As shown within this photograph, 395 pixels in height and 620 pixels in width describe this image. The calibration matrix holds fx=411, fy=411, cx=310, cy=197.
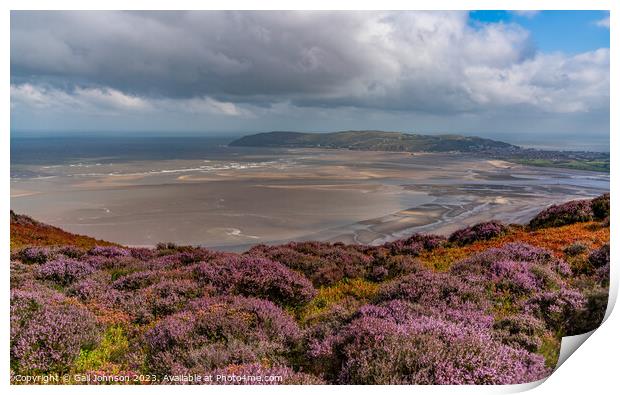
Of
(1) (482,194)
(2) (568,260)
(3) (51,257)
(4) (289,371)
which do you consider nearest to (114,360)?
(4) (289,371)

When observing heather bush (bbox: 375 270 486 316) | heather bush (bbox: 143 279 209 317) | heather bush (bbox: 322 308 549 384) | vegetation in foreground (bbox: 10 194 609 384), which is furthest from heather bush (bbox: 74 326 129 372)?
heather bush (bbox: 375 270 486 316)

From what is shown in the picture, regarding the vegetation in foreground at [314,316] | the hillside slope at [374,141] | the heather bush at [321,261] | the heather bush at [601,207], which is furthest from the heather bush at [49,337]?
the heather bush at [601,207]

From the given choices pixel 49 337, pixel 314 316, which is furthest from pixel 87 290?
pixel 314 316

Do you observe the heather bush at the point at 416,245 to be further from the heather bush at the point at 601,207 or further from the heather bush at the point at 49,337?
the heather bush at the point at 49,337

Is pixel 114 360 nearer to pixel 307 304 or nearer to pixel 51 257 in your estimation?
pixel 307 304

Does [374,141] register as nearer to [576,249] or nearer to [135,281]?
[576,249]
